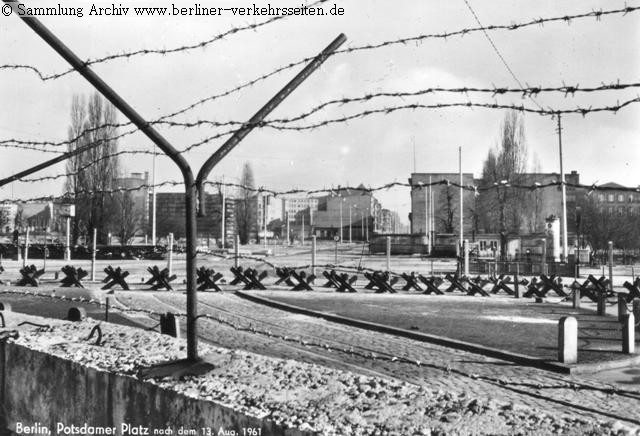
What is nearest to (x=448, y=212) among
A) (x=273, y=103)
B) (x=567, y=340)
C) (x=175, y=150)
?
(x=567, y=340)

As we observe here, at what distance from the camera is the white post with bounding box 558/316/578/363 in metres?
8.61

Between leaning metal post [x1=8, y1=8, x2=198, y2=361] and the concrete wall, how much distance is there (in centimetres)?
38

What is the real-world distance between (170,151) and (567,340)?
709 centimetres

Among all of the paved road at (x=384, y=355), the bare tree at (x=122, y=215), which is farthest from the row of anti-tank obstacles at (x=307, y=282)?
the bare tree at (x=122, y=215)

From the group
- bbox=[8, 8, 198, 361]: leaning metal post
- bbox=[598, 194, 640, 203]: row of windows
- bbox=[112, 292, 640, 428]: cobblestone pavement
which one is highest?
bbox=[598, 194, 640, 203]: row of windows

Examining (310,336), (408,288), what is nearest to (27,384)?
(310,336)

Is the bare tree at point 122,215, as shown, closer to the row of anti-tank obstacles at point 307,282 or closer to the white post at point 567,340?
the row of anti-tank obstacles at point 307,282

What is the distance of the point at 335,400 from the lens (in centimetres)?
259

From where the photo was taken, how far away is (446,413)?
2.34 meters

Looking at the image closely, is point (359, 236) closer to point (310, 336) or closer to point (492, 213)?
point (492, 213)

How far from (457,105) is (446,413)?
1.91 meters

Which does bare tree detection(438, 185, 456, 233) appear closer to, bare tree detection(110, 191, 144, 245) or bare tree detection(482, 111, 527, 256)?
bare tree detection(482, 111, 527, 256)

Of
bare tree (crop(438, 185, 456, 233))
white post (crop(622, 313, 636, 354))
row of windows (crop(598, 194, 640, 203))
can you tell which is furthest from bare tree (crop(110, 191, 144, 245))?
row of windows (crop(598, 194, 640, 203))

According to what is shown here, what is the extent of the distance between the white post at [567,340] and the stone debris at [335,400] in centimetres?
638
